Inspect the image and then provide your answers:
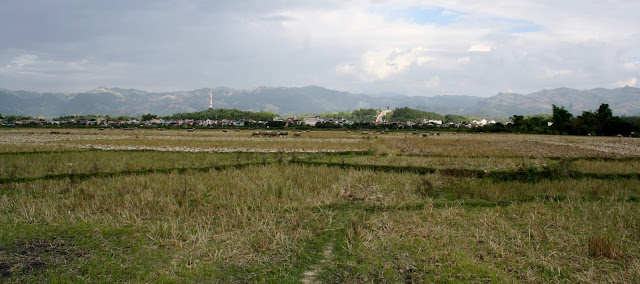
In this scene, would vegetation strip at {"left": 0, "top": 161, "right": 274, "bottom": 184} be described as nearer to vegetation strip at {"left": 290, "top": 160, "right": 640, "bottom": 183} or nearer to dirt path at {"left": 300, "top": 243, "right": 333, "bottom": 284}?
vegetation strip at {"left": 290, "top": 160, "right": 640, "bottom": 183}

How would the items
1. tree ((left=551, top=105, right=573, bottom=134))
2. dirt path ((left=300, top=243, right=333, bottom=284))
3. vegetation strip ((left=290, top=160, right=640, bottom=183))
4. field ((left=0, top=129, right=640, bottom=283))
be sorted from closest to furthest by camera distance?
1. dirt path ((left=300, top=243, right=333, bottom=284))
2. field ((left=0, top=129, right=640, bottom=283))
3. vegetation strip ((left=290, top=160, right=640, bottom=183))
4. tree ((left=551, top=105, right=573, bottom=134))

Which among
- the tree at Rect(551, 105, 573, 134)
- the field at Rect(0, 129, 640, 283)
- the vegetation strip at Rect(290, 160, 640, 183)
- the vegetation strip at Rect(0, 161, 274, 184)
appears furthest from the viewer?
the tree at Rect(551, 105, 573, 134)

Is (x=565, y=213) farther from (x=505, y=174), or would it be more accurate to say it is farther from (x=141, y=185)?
(x=141, y=185)

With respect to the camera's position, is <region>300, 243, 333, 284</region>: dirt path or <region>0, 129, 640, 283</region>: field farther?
<region>0, 129, 640, 283</region>: field

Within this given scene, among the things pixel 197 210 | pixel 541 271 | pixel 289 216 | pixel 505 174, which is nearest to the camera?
pixel 541 271

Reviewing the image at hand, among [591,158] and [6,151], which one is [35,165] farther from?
[591,158]

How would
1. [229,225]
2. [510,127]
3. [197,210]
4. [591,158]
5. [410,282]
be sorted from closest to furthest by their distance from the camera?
1. [410,282]
2. [229,225]
3. [197,210]
4. [591,158]
5. [510,127]

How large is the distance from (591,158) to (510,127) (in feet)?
149

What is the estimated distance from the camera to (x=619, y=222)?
21.8ft

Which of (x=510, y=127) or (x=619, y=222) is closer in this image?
(x=619, y=222)

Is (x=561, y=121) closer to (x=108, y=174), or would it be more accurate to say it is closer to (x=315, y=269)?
(x=108, y=174)

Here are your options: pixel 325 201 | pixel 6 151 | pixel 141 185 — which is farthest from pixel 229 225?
pixel 6 151

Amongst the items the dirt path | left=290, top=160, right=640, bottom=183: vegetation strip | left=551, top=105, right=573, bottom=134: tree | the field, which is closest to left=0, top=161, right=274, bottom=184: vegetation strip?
the field

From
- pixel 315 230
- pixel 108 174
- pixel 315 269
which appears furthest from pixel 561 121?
pixel 315 269
